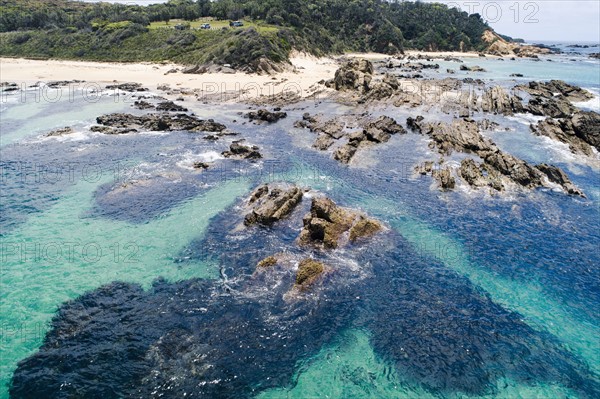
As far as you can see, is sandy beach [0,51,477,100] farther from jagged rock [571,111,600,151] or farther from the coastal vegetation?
jagged rock [571,111,600,151]

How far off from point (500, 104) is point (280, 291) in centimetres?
6854

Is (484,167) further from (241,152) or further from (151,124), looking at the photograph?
(151,124)

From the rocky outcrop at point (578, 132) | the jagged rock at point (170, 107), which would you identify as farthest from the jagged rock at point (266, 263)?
the jagged rock at point (170, 107)

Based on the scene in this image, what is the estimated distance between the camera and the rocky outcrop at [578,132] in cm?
5219

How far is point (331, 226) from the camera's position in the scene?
3039 cm

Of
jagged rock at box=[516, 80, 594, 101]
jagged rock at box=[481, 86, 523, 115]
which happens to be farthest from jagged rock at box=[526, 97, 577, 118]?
jagged rock at box=[516, 80, 594, 101]

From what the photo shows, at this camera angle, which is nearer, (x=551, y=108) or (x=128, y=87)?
(x=551, y=108)

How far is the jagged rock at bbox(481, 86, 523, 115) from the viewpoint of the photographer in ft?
235

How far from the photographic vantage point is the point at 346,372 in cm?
1936

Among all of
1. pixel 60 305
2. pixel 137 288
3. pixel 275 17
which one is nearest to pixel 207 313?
pixel 137 288

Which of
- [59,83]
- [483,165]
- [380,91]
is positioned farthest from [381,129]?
[59,83]

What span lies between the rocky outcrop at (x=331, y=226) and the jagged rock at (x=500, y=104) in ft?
178

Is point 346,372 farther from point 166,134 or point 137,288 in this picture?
point 166,134

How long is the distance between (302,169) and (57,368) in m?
31.8
